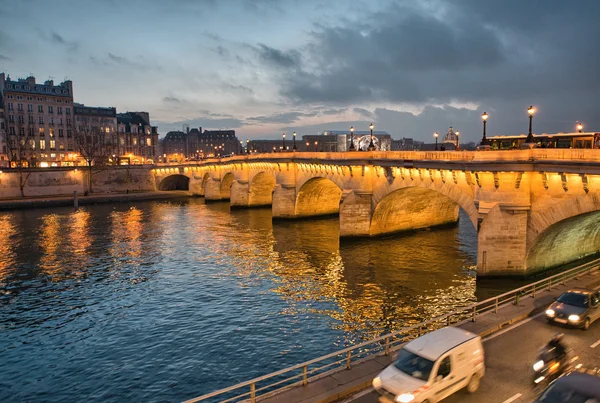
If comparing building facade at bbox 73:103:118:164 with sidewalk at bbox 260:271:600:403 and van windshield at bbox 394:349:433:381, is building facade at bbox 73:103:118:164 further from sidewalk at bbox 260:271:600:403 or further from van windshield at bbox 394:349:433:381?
van windshield at bbox 394:349:433:381

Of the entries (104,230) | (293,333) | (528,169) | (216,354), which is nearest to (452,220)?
(528,169)

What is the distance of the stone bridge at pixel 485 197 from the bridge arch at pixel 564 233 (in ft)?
0.20

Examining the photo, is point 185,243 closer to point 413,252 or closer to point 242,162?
point 413,252

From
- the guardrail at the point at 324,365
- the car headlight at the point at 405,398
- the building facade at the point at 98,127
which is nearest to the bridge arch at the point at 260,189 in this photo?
the guardrail at the point at 324,365

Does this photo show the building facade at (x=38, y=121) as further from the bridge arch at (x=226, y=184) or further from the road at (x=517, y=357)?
the road at (x=517, y=357)

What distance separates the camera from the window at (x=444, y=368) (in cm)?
1223

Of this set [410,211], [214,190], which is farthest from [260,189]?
[410,211]

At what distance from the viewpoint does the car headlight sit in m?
11.6

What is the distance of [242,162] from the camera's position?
266 ft

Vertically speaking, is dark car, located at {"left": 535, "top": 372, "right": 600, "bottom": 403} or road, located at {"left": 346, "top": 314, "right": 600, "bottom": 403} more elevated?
dark car, located at {"left": 535, "top": 372, "right": 600, "bottom": 403}

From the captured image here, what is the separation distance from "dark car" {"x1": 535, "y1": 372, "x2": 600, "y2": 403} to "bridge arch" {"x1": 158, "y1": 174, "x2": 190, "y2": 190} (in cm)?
11024

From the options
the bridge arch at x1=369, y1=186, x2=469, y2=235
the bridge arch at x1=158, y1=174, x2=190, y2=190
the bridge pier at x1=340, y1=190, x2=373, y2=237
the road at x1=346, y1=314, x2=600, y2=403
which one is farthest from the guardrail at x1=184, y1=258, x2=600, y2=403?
the bridge arch at x1=158, y1=174, x2=190, y2=190

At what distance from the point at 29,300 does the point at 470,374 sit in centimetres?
2882

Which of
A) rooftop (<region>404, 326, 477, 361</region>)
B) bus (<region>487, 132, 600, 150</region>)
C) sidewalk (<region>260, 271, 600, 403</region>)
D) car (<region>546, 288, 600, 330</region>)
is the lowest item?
sidewalk (<region>260, 271, 600, 403</region>)
